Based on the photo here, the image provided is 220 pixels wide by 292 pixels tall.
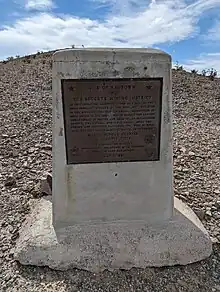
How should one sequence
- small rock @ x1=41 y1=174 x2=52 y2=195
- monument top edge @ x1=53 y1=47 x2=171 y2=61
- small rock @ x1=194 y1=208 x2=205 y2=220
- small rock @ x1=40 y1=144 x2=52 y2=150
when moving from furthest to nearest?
small rock @ x1=40 y1=144 x2=52 y2=150, small rock @ x1=41 y1=174 x2=52 y2=195, small rock @ x1=194 y1=208 x2=205 y2=220, monument top edge @ x1=53 y1=47 x2=171 y2=61

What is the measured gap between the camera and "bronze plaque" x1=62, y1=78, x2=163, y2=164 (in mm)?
2826

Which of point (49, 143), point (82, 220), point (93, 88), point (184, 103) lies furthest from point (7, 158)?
point (184, 103)

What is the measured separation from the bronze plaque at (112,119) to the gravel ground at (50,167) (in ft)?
3.07

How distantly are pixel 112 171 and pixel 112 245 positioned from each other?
23.6 inches

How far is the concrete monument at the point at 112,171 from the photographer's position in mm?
2801

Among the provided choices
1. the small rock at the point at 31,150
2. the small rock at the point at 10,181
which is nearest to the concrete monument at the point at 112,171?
the small rock at the point at 10,181

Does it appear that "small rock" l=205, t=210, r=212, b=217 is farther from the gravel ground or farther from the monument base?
the monument base

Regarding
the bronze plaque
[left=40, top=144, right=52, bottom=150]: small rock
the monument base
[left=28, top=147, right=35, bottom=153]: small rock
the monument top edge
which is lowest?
the monument base

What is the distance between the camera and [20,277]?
2.76 meters

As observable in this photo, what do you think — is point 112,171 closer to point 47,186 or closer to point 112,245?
point 112,245

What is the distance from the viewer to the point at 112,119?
292 cm

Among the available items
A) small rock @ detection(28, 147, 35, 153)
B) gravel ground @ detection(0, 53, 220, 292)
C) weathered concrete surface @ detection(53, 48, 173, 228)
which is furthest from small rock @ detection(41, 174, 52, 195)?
small rock @ detection(28, 147, 35, 153)

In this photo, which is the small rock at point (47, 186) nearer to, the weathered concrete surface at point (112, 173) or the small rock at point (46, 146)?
the weathered concrete surface at point (112, 173)

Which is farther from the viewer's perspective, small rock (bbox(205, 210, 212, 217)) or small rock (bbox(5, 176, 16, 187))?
small rock (bbox(5, 176, 16, 187))
